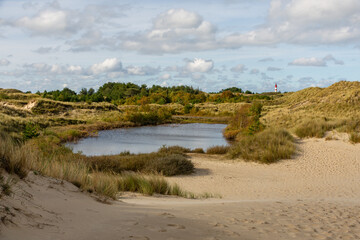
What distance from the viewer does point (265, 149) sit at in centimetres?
1881

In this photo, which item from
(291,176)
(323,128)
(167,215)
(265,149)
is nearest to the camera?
(167,215)

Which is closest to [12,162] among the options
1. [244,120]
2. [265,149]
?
[265,149]

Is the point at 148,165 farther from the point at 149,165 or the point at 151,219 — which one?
the point at 151,219

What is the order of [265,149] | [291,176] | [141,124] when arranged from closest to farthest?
[291,176], [265,149], [141,124]

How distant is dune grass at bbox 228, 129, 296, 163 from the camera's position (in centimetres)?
1834

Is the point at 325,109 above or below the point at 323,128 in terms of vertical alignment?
above

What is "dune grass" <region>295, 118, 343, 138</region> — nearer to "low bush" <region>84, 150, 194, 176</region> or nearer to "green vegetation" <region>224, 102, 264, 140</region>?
"green vegetation" <region>224, 102, 264, 140</region>

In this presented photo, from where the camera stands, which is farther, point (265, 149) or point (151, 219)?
point (265, 149)

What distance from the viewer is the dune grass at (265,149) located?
18.3m

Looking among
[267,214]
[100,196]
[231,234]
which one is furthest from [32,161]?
[267,214]

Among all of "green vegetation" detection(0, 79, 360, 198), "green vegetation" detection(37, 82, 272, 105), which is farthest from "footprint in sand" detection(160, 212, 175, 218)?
"green vegetation" detection(37, 82, 272, 105)

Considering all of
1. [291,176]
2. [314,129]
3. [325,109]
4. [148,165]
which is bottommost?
[291,176]

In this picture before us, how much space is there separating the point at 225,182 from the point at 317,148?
32.1 ft

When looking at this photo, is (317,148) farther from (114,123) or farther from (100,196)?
(114,123)
